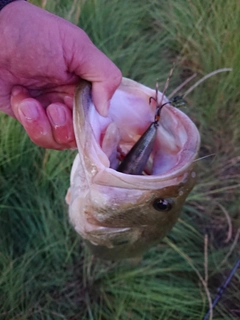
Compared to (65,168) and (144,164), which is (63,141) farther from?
(65,168)

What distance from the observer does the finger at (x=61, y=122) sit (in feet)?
5.20

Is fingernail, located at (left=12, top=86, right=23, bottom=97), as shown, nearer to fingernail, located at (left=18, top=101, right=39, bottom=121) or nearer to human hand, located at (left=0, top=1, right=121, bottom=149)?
human hand, located at (left=0, top=1, right=121, bottom=149)

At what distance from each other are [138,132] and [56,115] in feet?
0.97

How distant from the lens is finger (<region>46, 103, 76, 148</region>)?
5.20 feet

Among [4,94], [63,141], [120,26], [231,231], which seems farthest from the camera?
[120,26]

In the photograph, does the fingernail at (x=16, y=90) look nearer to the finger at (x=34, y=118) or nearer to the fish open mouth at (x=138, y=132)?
the finger at (x=34, y=118)

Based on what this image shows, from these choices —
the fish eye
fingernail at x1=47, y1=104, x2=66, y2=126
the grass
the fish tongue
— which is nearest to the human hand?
fingernail at x1=47, y1=104, x2=66, y2=126

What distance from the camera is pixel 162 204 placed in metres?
1.35

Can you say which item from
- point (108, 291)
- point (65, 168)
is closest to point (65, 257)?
point (108, 291)

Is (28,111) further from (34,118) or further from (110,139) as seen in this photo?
(110,139)

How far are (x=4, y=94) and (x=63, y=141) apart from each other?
0.33 m

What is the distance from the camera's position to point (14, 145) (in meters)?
2.29

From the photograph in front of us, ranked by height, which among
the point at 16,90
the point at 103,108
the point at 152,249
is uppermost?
the point at 103,108

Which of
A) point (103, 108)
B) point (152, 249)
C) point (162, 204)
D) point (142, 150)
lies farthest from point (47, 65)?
point (152, 249)
